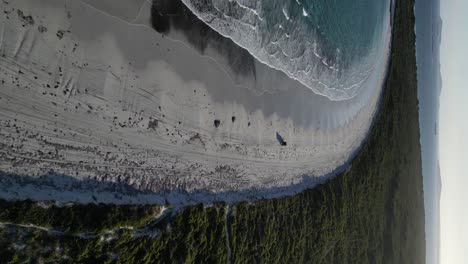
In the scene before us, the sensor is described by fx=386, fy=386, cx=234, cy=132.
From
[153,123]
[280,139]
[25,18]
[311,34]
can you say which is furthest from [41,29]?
[311,34]

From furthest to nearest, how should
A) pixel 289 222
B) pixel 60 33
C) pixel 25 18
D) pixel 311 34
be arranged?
pixel 311 34, pixel 289 222, pixel 60 33, pixel 25 18

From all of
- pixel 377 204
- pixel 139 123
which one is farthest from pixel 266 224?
pixel 377 204

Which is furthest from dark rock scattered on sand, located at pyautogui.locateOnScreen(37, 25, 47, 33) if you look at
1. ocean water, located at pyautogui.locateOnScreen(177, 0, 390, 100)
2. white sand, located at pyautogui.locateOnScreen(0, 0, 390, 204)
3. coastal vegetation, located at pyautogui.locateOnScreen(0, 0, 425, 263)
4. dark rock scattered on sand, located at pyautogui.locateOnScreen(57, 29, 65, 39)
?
ocean water, located at pyautogui.locateOnScreen(177, 0, 390, 100)

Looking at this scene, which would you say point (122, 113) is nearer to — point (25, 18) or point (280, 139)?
point (25, 18)

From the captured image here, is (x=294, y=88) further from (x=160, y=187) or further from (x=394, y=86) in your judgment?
(x=394, y=86)

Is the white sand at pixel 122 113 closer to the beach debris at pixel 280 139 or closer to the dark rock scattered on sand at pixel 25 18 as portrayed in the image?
the dark rock scattered on sand at pixel 25 18

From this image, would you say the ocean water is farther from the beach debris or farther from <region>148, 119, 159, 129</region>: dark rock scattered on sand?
<region>148, 119, 159, 129</region>: dark rock scattered on sand
